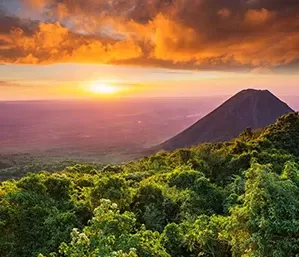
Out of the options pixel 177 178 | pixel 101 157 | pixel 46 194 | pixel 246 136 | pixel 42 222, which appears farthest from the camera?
pixel 101 157

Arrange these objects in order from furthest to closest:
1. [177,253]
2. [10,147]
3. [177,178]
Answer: [10,147]
[177,178]
[177,253]

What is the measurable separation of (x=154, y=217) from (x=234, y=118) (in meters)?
162

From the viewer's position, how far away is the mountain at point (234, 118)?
151125 millimetres

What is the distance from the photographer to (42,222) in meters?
14.9

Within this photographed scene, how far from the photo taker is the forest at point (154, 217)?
28.4 ft

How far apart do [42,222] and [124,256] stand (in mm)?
9804

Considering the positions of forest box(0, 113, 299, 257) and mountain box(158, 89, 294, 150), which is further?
mountain box(158, 89, 294, 150)

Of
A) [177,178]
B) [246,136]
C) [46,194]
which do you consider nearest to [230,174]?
[177,178]

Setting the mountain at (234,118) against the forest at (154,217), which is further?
the mountain at (234,118)

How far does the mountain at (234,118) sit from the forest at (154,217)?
399ft

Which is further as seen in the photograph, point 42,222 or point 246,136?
point 246,136

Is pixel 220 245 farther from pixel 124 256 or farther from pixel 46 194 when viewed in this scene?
pixel 46 194

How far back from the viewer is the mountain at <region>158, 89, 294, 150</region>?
15112 centimetres

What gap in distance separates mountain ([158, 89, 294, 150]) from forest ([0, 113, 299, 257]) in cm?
12150
